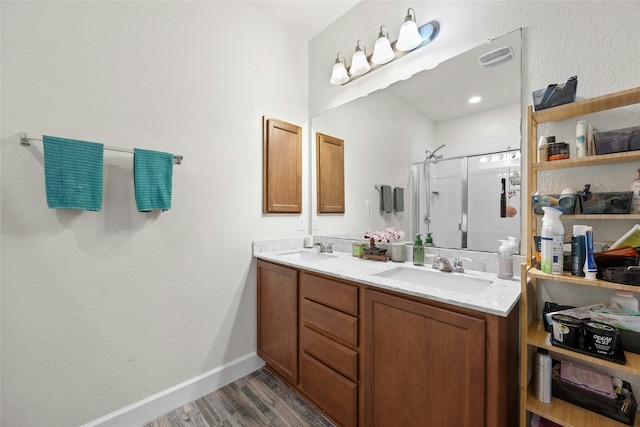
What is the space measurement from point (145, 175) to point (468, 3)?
2.02 meters

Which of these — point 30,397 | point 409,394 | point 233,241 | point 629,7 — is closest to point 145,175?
point 233,241

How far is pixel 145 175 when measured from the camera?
1.45 meters

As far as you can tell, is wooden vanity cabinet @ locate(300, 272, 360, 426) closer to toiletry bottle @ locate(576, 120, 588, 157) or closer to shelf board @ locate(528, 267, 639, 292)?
shelf board @ locate(528, 267, 639, 292)

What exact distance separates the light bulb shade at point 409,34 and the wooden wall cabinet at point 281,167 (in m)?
1.04

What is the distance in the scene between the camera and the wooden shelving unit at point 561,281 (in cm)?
90

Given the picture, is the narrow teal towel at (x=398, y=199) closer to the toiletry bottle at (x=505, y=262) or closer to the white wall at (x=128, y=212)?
the toiletry bottle at (x=505, y=262)

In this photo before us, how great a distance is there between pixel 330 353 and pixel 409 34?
6.30 feet

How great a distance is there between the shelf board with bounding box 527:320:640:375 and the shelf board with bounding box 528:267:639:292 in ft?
0.79

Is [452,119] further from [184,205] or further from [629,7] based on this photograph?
[184,205]

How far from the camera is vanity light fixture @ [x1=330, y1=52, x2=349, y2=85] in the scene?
2.04m

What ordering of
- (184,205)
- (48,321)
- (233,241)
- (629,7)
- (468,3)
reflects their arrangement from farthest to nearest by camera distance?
(233,241)
(184,205)
(468,3)
(48,321)
(629,7)

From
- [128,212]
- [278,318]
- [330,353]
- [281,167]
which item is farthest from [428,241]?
[128,212]

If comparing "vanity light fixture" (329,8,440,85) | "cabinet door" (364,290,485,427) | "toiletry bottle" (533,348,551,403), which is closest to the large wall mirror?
"vanity light fixture" (329,8,440,85)

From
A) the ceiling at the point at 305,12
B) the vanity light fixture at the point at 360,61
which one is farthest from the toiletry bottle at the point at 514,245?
the ceiling at the point at 305,12
